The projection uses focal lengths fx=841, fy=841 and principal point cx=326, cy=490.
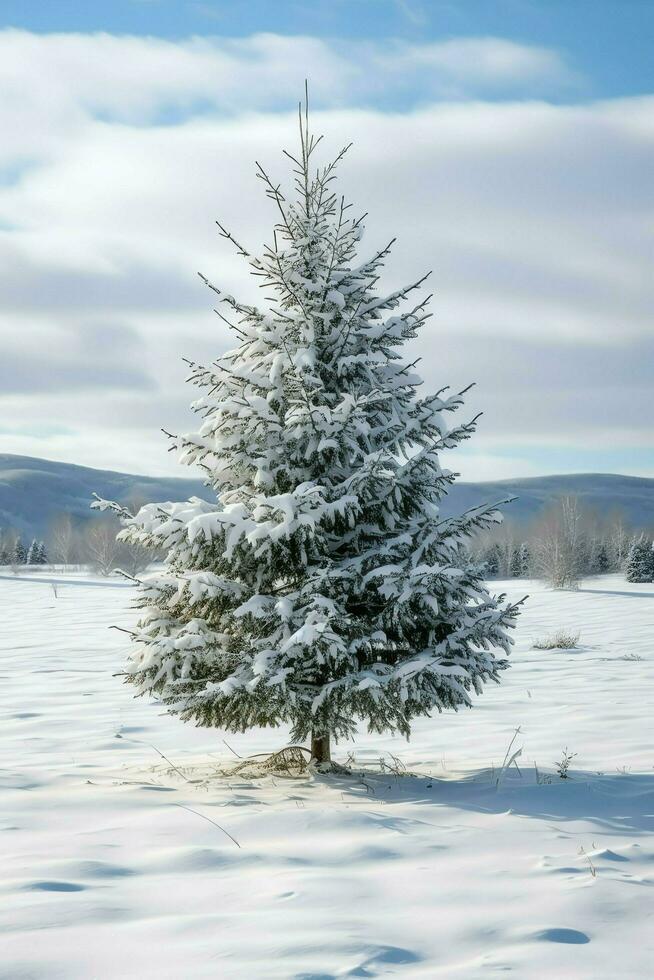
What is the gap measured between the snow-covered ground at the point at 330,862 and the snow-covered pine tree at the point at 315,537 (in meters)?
0.85

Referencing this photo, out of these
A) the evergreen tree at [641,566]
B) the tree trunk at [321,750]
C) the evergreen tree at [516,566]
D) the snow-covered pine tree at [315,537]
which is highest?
the snow-covered pine tree at [315,537]

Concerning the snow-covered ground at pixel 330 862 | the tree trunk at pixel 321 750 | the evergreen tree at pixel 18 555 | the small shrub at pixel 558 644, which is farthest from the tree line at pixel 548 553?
the tree trunk at pixel 321 750

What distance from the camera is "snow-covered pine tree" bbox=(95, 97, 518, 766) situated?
253 inches

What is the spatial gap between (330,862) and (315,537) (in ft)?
8.34

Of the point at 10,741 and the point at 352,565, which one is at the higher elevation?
the point at 352,565

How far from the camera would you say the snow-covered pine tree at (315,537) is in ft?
21.1

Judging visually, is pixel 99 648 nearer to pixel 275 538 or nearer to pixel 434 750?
pixel 434 750

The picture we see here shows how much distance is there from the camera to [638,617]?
26719 millimetres

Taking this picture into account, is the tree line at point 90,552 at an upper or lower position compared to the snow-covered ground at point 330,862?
lower

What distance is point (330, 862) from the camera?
15.3 feet

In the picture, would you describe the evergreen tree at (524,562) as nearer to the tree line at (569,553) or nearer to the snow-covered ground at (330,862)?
the tree line at (569,553)

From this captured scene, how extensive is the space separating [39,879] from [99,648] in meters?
16.4

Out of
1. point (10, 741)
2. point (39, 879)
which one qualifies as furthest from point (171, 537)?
point (10, 741)

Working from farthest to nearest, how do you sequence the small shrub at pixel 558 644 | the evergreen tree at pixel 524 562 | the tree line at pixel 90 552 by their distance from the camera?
the evergreen tree at pixel 524 562
the tree line at pixel 90 552
the small shrub at pixel 558 644
